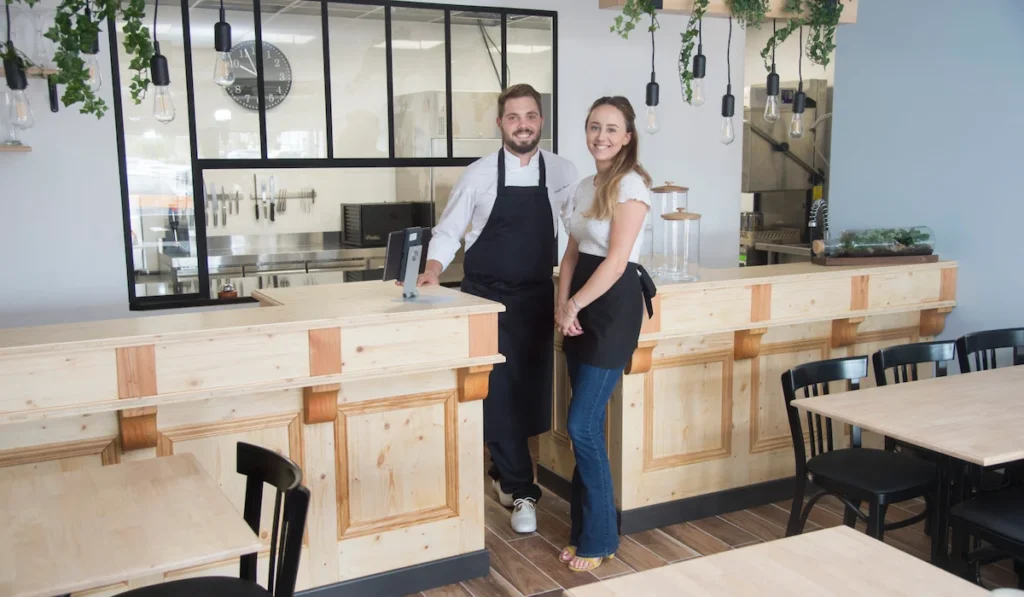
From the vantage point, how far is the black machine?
228 inches

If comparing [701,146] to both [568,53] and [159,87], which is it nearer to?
[568,53]

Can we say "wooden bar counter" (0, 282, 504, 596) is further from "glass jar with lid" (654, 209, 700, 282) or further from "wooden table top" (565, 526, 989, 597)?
"wooden table top" (565, 526, 989, 597)

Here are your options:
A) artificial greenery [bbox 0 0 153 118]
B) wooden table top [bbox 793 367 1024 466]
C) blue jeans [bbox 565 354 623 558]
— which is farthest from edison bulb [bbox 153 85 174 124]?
wooden table top [bbox 793 367 1024 466]

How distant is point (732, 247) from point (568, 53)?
1.76m

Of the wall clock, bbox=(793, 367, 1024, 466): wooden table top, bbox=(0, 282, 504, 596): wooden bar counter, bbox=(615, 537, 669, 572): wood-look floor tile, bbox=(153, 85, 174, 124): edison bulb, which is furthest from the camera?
the wall clock

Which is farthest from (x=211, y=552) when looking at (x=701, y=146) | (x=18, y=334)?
(x=701, y=146)

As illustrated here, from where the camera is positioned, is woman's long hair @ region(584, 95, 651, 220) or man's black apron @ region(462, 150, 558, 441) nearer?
woman's long hair @ region(584, 95, 651, 220)

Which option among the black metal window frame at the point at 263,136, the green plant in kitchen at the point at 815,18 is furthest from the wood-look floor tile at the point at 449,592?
the green plant in kitchen at the point at 815,18

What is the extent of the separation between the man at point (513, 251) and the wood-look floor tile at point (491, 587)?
44cm

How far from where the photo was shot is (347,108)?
536 centimetres

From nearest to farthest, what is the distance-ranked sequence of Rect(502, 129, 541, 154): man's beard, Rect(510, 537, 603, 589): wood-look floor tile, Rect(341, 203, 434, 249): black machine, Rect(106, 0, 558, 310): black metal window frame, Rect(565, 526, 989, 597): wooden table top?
Rect(565, 526, 989, 597): wooden table top < Rect(510, 537, 603, 589): wood-look floor tile < Rect(502, 129, 541, 154): man's beard < Rect(106, 0, 558, 310): black metal window frame < Rect(341, 203, 434, 249): black machine

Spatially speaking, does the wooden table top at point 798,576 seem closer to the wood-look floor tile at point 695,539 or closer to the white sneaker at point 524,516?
the wood-look floor tile at point 695,539

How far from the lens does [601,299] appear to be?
3.39m

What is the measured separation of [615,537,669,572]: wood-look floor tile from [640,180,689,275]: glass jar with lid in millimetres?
1150
